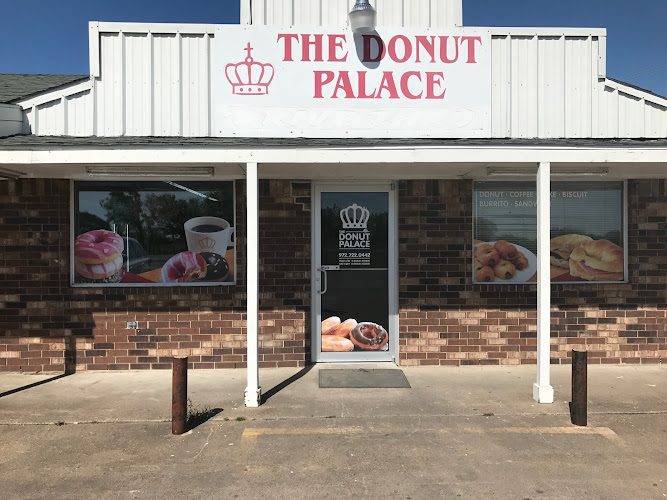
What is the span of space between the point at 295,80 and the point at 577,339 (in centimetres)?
511

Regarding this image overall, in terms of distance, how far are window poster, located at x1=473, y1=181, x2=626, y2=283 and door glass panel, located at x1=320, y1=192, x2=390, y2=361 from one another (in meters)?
1.32

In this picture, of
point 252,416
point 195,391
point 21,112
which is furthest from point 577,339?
point 21,112

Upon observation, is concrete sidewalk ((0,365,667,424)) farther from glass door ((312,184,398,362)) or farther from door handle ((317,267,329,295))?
door handle ((317,267,329,295))

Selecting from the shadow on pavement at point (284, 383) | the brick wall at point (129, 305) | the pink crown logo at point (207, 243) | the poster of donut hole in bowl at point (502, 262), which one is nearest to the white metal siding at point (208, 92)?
the brick wall at point (129, 305)

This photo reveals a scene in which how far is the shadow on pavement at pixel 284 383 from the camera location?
577cm

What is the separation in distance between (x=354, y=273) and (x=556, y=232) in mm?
2854

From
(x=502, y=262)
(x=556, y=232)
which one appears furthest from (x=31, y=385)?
(x=556, y=232)

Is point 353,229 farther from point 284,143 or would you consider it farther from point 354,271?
point 284,143

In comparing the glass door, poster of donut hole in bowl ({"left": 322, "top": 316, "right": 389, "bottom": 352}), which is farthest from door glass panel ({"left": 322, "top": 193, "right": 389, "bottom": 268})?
poster of donut hole in bowl ({"left": 322, "top": 316, "right": 389, "bottom": 352})

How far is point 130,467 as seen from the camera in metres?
4.11

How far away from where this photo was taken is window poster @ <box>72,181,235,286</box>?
688 centimetres

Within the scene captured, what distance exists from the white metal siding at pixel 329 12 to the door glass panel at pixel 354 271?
7.17ft

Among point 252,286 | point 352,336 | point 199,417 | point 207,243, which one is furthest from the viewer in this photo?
point 352,336

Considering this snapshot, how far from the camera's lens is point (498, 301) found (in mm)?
7117
